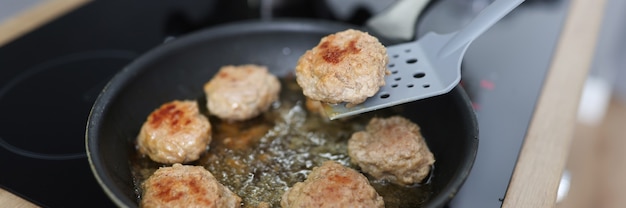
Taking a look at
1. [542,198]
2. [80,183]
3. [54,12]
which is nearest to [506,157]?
[542,198]

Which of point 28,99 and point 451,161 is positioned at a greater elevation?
point 28,99

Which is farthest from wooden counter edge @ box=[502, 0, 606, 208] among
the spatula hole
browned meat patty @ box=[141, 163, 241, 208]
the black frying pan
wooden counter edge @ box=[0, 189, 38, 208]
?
wooden counter edge @ box=[0, 189, 38, 208]

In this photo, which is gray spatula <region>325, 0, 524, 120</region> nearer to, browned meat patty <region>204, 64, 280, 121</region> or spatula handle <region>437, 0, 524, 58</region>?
spatula handle <region>437, 0, 524, 58</region>

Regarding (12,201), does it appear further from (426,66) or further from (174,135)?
(426,66)

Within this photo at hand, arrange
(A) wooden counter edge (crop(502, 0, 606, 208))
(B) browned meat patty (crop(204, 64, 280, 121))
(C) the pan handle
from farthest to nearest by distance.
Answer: (C) the pan handle, (B) browned meat patty (crop(204, 64, 280, 121)), (A) wooden counter edge (crop(502, 0, 606, 208))

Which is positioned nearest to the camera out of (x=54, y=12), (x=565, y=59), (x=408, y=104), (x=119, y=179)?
(x=119, y=179)

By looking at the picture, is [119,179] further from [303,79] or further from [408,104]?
[408,104]
